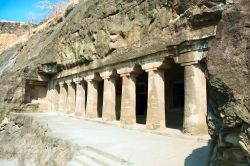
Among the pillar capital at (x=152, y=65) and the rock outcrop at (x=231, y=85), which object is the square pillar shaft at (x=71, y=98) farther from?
the rock outcrop at (x=231, y=85)

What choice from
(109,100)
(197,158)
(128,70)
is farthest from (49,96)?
(197,158)

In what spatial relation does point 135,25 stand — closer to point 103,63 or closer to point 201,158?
point 103,63

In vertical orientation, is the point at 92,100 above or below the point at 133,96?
below

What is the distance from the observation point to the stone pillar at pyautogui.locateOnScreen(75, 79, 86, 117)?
71.4 ft

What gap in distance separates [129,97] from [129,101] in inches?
8.5

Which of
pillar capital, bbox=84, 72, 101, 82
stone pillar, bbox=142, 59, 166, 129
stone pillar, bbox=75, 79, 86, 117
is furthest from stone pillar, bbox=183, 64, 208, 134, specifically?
stone pillar, bbox=75, 79, 86, 117

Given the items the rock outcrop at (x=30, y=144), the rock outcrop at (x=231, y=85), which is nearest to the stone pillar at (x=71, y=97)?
the rock outcrop at (x=30, y=144)

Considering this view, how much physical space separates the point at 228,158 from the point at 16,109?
74.9 feet

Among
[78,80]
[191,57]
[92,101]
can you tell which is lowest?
[92,101]

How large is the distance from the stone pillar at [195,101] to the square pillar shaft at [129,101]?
425 centimetres

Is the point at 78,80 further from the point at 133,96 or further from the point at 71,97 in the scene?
the point at 133,96

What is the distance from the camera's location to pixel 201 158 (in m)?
7.28

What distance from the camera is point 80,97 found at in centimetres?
2197

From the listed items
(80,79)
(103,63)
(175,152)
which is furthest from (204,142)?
(80,79)
